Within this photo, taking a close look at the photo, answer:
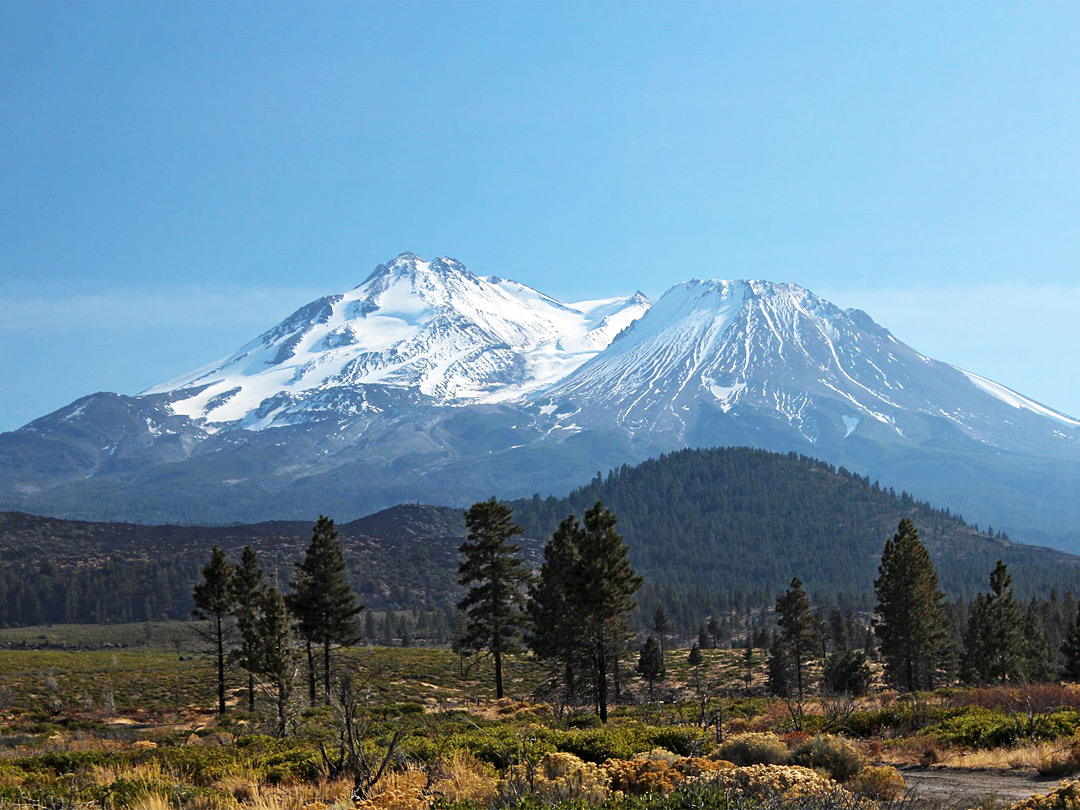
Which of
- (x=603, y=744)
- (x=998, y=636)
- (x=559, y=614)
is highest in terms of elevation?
(x=603, y=744)

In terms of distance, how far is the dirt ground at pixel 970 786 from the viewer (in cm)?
1248

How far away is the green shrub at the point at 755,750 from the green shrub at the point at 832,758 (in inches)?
11.8

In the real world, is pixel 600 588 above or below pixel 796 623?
above

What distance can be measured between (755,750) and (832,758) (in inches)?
56.2

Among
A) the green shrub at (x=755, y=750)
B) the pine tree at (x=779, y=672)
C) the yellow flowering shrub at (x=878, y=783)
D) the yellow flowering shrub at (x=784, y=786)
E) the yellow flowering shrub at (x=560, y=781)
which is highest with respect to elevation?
the yellow flowering shrub at (x=784, y=786)

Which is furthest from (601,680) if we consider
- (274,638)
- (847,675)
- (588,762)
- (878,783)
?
(847,675)

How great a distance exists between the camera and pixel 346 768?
15430 millimetres

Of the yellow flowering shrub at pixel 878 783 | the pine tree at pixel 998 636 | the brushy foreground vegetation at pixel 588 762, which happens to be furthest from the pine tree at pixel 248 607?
the pine tree at pixel 998 636

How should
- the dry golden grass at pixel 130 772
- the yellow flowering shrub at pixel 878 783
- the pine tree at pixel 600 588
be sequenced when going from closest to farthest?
the yellow flowering shrub at pixel 878 783
the dry golden grass at pixel 130 772
the pine tree at pixel 600 588

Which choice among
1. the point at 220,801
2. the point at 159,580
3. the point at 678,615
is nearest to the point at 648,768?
the point at 220,801

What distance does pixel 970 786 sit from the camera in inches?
556

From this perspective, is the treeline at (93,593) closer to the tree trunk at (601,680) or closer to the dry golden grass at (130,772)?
the tree trunk at (601,680)

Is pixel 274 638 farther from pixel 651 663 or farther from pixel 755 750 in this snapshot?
pixel 651 663

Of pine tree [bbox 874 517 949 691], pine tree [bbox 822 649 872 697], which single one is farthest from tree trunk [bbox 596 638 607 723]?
pine tree [bbox 874 517 949 691]
